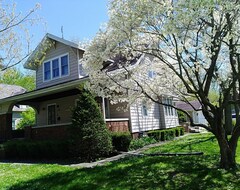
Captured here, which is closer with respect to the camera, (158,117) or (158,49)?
(158,49)

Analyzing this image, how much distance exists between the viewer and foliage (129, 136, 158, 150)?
534 inches

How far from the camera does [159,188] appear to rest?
6.14m

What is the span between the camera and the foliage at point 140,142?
1356cm

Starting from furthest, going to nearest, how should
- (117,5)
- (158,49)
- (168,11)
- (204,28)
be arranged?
(158,49) → (204,28) → (117,5) → (168,11)

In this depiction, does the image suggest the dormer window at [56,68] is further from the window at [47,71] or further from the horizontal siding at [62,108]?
the horizontal siding at [62,108]

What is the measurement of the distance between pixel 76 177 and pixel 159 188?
2.55 metres

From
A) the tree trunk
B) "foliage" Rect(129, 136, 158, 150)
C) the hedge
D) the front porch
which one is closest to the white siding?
the hedge

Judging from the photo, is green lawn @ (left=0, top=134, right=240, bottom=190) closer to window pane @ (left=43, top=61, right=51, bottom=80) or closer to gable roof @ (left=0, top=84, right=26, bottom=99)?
window pane @ (left=43, top=61, right=51, bottom=80)

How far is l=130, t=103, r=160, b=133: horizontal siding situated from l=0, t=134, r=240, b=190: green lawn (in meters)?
6.47

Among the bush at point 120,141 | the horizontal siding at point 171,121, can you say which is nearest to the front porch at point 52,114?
the bush at point 120,141

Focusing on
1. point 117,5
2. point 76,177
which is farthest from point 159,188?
point 117,5

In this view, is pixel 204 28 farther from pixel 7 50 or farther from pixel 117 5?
pixel 7 50

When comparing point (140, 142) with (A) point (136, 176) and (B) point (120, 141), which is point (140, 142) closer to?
(B) point (120, 141)

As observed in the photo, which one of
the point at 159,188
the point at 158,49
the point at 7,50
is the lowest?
the point at 159,188
